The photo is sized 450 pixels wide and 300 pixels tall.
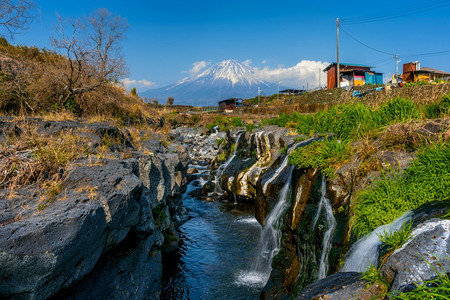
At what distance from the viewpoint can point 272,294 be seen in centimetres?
694

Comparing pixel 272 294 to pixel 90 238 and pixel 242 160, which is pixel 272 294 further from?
pixel 242 160

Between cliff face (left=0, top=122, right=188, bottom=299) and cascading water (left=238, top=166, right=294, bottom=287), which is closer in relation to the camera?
cliff face (left=0, top=122, right=188, bottom=299)

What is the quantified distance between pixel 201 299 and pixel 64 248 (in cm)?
500

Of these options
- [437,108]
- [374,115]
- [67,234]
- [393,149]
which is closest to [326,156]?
[393,149]

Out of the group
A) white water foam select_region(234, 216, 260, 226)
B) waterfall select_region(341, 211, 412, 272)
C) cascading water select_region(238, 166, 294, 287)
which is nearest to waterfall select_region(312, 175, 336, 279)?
waterfall select_region(341, 211, 412, 272)

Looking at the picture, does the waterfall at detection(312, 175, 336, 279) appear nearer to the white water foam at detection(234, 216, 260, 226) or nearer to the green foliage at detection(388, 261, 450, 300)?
the green foliage at detection(388, 261, 450, 300)

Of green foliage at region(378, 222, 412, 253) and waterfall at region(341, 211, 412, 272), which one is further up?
green foliage at region(378, 222, 412, 253)

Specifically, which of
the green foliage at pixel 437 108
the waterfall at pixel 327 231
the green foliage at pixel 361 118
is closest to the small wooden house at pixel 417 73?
the green foliage at pixel 361 118

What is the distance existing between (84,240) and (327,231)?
5039 millimetres

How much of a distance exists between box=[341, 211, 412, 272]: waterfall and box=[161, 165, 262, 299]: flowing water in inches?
158

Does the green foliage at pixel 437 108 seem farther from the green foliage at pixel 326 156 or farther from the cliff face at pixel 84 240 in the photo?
the cliff face at pixel 84 240

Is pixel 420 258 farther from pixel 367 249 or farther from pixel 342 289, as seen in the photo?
pixel 367 249

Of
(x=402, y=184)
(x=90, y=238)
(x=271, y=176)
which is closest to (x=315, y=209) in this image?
(x=402, y=184)

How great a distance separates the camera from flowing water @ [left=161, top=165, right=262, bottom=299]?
7.83 metres
